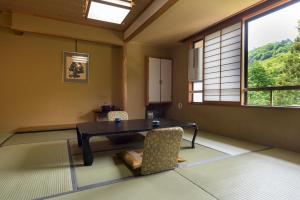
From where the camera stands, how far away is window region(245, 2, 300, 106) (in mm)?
2818

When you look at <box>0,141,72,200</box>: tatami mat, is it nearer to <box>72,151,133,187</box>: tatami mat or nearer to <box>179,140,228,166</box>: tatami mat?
<box>72,151,133,187</box>: tatami mat

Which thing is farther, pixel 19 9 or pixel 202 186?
pixel 19 9

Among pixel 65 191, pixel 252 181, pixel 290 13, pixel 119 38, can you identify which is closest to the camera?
pixel 65 191

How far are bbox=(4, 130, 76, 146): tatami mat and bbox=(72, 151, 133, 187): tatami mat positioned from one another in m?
1.35

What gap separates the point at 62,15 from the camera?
389cm

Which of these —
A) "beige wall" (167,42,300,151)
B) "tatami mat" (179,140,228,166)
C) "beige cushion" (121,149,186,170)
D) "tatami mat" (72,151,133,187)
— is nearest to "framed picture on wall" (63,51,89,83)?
"beige wall" (167,42,300,151)

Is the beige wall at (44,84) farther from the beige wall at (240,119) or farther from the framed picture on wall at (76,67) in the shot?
the beige wall at (240,119)

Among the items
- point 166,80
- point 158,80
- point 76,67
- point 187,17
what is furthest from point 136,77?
point 187,17

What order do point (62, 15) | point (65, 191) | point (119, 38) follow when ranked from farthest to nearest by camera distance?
point (119, 38) < point (62, 15) < point (65, 191)

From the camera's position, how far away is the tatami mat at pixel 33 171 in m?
1.62

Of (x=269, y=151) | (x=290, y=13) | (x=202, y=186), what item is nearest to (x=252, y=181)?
(x=202, y=186)

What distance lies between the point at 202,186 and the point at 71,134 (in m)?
3.18

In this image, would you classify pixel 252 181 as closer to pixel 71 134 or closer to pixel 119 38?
pixel 71 134

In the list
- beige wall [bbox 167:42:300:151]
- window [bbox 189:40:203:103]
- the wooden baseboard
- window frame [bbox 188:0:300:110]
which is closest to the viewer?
beige wall [bbox 167:42:300:151]
